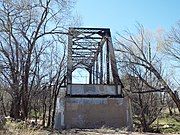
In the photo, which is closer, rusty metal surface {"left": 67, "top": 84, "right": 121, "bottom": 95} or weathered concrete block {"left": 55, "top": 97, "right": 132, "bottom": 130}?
weathered concrete block {"left": 55, "top": 97, "right": 132, "bottom": 130}

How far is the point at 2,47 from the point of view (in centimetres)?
2297

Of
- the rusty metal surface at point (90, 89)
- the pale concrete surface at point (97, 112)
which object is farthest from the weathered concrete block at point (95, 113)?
the rusty metal surface at point (90, 89)

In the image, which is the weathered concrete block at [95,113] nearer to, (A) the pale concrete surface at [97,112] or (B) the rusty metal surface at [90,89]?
(A) the pale concrete surface at [97,112]

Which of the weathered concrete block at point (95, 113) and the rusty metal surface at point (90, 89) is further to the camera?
the rusty metal surface at point (90, 89)

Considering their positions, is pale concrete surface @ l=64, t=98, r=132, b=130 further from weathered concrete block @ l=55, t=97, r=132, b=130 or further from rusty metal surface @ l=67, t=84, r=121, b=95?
rusty metal surface @ l=67, t=84, r=121, b=95

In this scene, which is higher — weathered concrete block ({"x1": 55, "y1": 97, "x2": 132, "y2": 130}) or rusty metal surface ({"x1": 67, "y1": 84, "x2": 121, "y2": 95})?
rusty metal surface ({"x1": 67, "y1": 84, "x2": 121, "y2": 95})

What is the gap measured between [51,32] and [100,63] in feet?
28.5

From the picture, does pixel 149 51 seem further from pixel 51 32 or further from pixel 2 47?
pixel 2 47

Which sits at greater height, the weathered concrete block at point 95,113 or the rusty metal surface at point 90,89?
the rusty metal surface at point 90,89

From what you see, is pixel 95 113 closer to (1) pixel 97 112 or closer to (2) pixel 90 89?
(1) pixel 97 112

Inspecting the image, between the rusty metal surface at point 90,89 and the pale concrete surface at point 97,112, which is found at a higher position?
the rusty metal surface at point 90,89

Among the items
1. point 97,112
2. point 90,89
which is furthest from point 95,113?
point 90,89

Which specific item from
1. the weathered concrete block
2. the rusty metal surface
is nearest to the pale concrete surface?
the weathered concrete block

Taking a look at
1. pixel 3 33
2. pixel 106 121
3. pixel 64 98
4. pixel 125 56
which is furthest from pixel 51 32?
pixel 125 56
